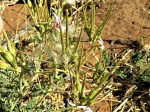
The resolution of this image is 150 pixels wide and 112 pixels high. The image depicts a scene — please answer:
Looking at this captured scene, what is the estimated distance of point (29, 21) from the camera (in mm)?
2141

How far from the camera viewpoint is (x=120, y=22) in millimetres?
2074

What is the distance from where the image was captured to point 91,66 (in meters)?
1.83

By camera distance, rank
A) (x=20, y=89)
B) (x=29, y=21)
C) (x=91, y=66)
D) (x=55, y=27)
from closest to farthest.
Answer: (x=55, y=27), (x=20, y=89), (x=91, y=66), (x=29, y=21)

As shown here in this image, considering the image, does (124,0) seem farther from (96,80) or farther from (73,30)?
(96,80)

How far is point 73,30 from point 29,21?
1.73 feet

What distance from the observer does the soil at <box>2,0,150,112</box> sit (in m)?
1.97

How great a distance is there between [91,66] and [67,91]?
229mm

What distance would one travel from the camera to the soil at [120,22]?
1972 millimetres

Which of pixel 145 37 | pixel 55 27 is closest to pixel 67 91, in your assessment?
pixel 55 27

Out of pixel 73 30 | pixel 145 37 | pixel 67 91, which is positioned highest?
pixel 73 30

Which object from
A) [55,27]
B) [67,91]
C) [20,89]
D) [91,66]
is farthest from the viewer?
[91,66]

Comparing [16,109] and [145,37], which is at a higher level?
[145,37]

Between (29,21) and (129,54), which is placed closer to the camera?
(129,54)

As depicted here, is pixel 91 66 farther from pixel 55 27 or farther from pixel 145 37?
pixel 55 27
